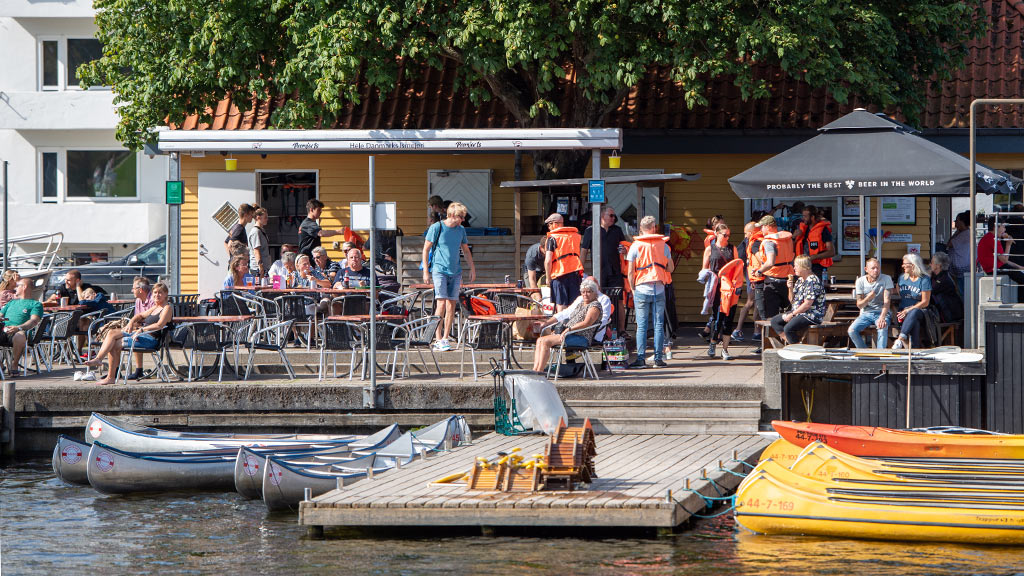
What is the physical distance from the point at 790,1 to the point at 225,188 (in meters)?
8.92

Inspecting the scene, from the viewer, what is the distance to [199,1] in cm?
1814

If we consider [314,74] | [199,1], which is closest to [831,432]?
[314,74]

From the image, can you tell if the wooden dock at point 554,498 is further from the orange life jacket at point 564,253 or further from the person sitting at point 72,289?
the person sitting at point 72,289

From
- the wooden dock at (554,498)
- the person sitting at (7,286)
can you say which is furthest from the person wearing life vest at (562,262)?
the person sitting at (7,286)

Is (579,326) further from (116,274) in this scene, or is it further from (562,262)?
(116,274)

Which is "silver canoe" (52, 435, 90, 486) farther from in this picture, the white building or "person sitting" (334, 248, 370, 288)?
the white building

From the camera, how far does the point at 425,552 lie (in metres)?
9.86

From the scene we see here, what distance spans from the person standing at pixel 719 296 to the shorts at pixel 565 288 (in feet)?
5.71

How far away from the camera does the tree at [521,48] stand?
55.1ft

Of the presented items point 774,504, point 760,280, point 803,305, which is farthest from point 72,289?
point 774,504

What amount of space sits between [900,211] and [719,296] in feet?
18.4

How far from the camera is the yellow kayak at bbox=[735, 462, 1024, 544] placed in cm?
977

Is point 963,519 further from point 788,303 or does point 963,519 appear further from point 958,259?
point 958,259

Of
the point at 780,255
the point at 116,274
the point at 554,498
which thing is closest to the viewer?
the point at 554,498
